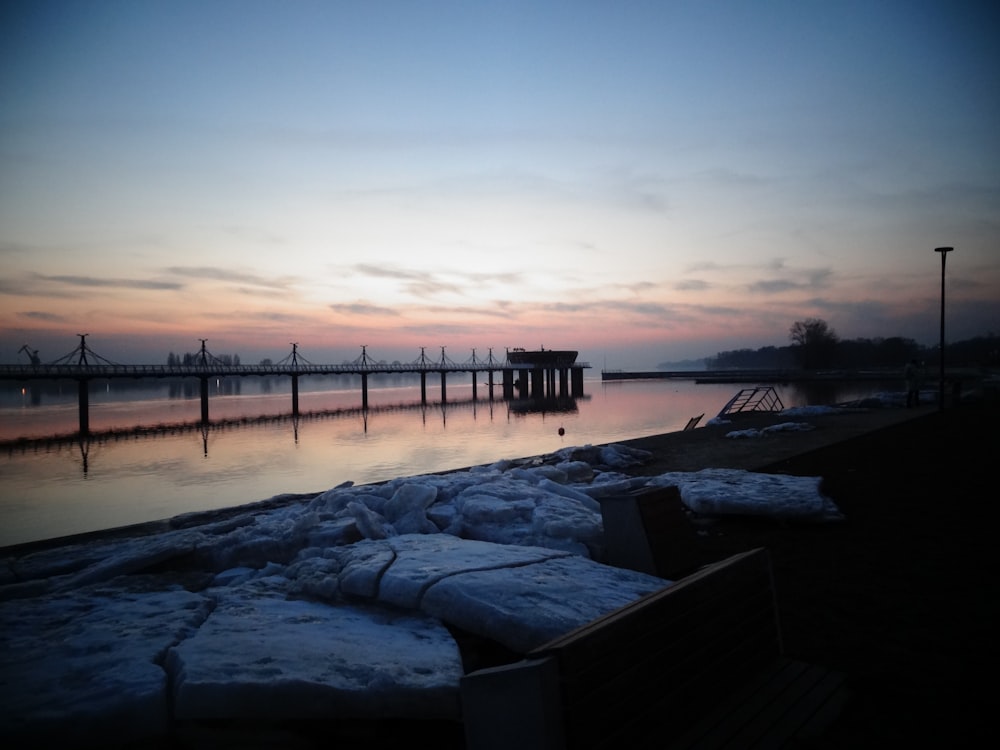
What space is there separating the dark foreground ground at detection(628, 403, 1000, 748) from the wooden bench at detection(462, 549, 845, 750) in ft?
1.17

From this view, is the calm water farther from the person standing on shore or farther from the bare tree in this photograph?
the bare tree

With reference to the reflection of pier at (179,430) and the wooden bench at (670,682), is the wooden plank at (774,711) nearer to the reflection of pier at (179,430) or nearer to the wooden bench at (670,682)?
the wooden bench at (670,682)

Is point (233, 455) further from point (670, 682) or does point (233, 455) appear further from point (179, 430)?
point (670, 682)

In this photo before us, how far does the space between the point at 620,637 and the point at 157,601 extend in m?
4.20

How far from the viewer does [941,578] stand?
5.55 metres

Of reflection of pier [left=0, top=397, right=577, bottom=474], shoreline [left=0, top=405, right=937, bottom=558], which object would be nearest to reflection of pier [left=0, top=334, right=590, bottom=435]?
reflection of pier [left=0, top=397, right=577, bottom=474]

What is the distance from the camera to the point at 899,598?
512cm

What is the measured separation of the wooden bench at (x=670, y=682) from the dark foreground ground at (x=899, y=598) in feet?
1.17

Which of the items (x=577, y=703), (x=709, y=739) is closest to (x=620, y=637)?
(x=577, y=703)

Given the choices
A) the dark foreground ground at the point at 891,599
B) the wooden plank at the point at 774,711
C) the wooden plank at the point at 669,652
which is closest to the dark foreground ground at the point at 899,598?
the dark foreground ground at the point at 891,599

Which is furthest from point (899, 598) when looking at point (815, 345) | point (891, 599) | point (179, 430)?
point (815, 345)

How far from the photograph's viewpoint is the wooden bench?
7.52 ft

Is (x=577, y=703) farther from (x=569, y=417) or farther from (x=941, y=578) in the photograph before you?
(x=569, y=417)

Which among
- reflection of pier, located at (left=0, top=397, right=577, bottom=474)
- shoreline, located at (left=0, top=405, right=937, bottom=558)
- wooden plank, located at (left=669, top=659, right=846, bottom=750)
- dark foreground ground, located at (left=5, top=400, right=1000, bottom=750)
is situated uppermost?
wooden plank, located at (left=669, top=659, right=846, bottom=750)
